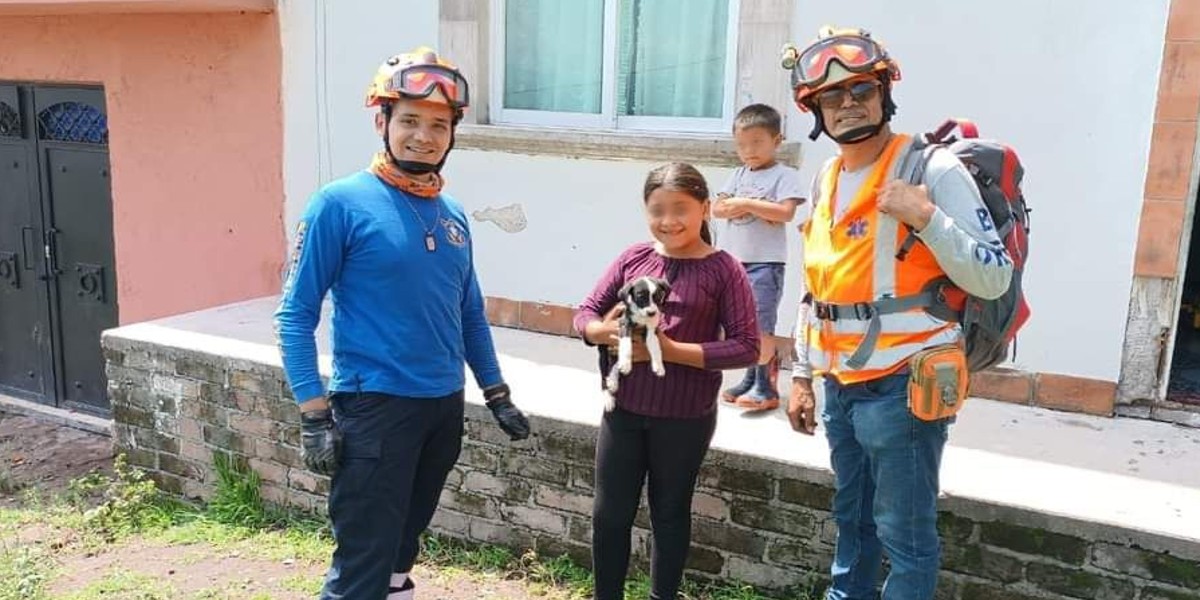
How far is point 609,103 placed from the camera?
5.39 meters

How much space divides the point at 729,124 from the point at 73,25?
5341 mm

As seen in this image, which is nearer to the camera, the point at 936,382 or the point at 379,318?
the point at 936,382

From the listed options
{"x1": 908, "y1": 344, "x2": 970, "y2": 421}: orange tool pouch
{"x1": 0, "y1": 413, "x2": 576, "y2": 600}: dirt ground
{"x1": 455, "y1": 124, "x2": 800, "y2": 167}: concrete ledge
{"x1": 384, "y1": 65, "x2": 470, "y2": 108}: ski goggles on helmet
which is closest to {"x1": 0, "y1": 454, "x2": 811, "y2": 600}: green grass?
{"x1": 0, "y1": 413, "x2": 576, "y2": 600}: dirt ground

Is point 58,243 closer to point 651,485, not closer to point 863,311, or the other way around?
point 651,485

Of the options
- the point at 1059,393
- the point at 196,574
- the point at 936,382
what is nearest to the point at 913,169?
the point at 936,382

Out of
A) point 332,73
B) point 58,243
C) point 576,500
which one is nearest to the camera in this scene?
point 576,500

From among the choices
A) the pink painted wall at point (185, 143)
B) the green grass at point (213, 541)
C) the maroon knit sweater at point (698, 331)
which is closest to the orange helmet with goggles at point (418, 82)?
the maroon knit sweater at point (698, 331)

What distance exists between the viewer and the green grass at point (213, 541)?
3926 mm

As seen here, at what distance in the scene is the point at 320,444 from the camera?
2672mm

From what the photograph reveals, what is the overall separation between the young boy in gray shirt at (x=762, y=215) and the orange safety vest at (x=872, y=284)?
1.40 m

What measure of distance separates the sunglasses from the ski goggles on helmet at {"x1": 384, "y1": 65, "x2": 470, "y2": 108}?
104 cm

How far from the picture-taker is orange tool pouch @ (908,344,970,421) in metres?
2.41

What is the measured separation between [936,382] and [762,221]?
1.81 metres

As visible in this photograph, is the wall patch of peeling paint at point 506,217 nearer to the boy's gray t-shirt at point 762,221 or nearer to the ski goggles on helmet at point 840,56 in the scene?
the boy's gray t-shirt at point 762,221
